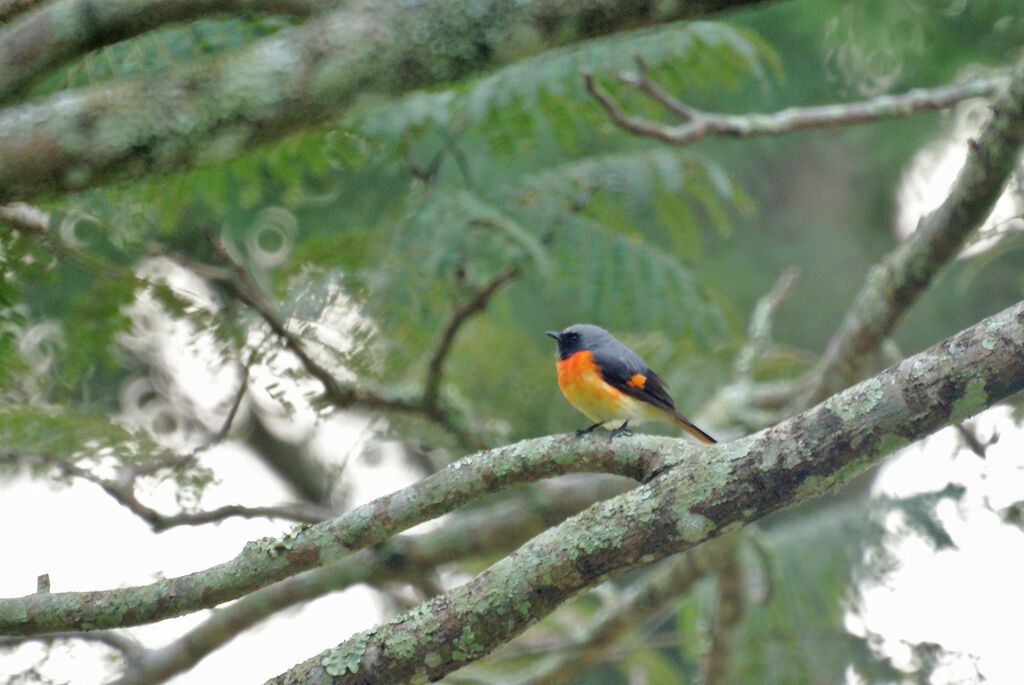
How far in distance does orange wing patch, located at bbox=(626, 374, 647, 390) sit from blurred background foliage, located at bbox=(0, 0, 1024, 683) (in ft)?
2.30

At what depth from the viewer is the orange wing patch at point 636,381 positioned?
15.4 ft

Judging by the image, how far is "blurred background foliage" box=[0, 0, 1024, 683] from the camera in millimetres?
4594

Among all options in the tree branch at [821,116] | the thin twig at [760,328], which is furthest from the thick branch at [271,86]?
the thin twig at [760,328]

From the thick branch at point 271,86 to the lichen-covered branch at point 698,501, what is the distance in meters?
1.11

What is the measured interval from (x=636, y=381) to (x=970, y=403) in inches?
97.9

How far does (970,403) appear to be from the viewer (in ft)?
7.52

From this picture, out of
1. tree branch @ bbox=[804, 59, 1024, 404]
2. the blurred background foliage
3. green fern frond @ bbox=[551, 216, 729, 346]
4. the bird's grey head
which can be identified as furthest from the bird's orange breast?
tree branch @ bbox=[804, 59, 1024, 404]

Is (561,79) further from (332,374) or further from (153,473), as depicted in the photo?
(153,473)

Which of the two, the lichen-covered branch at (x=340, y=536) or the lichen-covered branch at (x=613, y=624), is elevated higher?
the lichen-covered branch at (x=613, y=624)

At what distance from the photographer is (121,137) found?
2.47 m

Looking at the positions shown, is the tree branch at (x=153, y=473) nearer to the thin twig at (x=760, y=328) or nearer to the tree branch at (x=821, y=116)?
the tree branch at (x=821, y=116)

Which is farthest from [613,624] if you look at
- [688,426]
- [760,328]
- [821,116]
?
[821,116]

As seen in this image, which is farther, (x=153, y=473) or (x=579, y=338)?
(x=579, y=338)

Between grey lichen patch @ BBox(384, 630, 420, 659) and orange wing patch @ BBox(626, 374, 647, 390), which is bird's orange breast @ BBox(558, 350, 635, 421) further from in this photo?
grey lichen patch @ BBox(384, 630, 420, 659)
